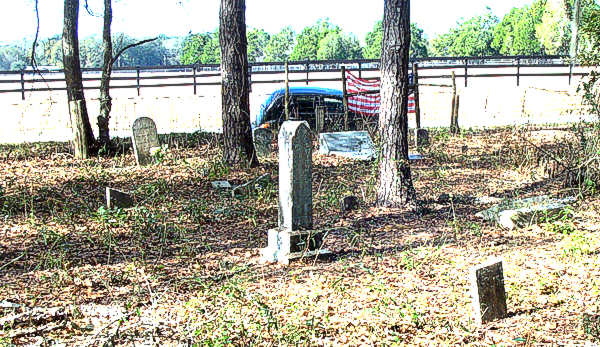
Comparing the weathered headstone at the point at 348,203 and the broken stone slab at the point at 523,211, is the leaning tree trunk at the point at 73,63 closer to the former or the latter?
the weathered headstone at the point at 348,203

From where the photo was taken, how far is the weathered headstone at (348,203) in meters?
9.12

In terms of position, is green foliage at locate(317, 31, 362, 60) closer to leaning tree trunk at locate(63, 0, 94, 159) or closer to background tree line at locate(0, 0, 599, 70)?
background tree line at locate(0, 0, 599, 70)

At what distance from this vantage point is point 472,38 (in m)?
56.1

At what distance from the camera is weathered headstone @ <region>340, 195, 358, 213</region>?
9.12 meters

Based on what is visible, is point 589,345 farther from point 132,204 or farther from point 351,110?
point 351,110

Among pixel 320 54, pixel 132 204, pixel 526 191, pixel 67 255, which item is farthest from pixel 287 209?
pixel 320 54

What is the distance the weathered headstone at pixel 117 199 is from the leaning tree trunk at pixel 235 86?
302cm

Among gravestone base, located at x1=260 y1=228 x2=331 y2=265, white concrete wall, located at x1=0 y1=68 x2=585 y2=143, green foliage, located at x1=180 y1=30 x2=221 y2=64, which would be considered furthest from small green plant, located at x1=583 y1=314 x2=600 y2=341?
green foliage, located at x1=180 y1=30 x2=221 y2=64

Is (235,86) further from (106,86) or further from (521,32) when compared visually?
(521,32)

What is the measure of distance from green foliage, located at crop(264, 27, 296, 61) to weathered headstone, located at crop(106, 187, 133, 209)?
47.0 m

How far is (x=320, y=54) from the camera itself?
51344 mm

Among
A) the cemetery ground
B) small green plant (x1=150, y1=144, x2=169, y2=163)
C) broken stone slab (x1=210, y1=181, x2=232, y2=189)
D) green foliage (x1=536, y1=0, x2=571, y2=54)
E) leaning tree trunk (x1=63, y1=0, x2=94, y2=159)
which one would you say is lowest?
the cemetery ground

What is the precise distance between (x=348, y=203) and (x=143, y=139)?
549 cm

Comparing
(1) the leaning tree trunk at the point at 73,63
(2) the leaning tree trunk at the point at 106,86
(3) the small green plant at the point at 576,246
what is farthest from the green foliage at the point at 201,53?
(3) the small green plant at the point at 576,246
